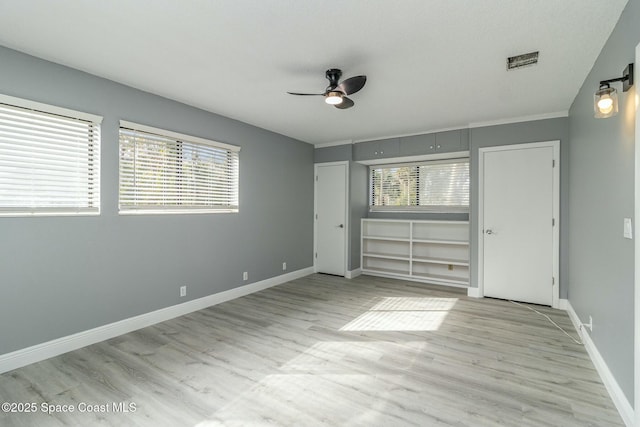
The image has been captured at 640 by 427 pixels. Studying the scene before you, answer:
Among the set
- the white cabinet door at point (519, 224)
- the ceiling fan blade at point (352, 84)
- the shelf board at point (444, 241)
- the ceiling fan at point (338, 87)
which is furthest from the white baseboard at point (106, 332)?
the white cabinet door at point (519, 224)

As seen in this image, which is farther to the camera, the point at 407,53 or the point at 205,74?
the point at 205,74

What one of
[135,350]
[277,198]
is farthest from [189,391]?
[277,198]

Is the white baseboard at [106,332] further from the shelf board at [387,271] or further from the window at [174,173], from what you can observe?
the shelf board at [387,271]

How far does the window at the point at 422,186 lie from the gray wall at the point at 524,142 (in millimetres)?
735

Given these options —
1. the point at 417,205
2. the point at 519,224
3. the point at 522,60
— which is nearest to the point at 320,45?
the point at 522,60

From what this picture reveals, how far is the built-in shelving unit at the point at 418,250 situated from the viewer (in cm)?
517

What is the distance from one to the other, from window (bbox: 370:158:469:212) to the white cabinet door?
2.71 ft

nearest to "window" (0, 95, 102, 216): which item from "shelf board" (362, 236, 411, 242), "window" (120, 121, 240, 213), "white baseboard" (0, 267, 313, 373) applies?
"window" (120, 121, 240, 213)

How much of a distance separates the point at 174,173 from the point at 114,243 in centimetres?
101

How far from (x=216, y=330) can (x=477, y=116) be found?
4208 millimetres

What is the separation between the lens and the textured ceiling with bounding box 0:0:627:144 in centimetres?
Answer: 192

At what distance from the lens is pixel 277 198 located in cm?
511

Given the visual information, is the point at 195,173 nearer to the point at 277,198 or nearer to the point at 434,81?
the point at 277,198

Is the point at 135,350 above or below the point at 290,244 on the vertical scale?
below
